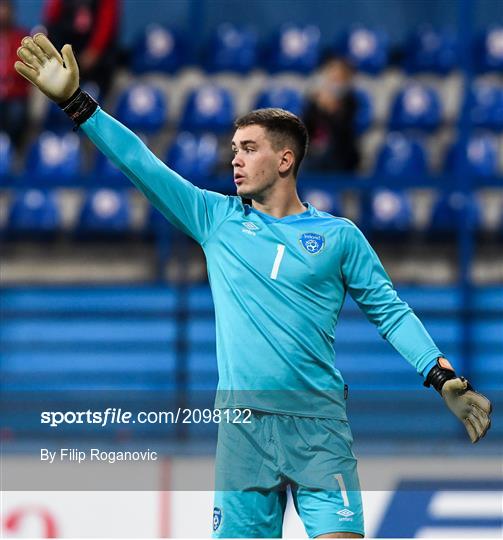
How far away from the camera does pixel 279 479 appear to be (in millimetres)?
4359

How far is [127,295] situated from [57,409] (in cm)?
81

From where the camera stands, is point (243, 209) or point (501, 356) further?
point (501, 356)

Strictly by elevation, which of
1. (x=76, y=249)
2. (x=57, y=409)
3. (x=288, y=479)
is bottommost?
(x=288, y=479)

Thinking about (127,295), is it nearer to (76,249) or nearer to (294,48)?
(76,249)

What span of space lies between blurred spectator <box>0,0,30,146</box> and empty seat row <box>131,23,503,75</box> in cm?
119

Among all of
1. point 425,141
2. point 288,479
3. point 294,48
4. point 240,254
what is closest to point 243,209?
point 240,254

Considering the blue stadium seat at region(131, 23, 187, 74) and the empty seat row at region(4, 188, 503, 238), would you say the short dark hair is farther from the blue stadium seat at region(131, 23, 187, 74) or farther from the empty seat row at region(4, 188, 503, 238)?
the blue stadium seat at region(131, 23, 187, 74)

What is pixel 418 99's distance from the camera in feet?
Answer: 32.6

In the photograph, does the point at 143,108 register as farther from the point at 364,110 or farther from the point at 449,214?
the point at 449,214

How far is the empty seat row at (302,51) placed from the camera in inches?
412

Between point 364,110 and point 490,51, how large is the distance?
1.20m

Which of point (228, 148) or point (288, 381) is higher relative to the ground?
point (228, 148)

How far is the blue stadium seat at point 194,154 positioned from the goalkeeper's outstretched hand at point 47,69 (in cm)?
501

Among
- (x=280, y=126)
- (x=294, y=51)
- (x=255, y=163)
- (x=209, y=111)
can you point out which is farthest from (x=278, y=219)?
(x=294, y=51)
